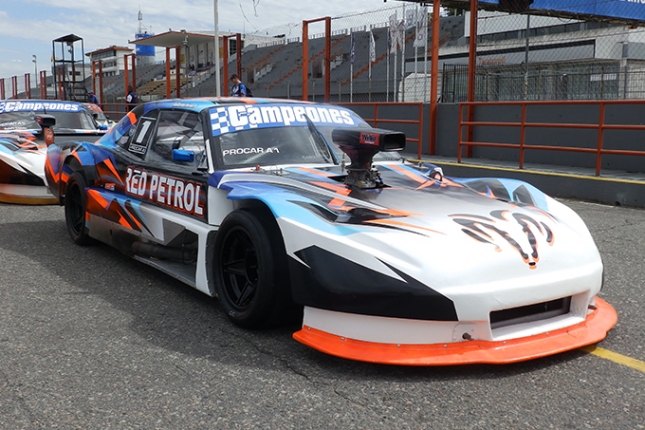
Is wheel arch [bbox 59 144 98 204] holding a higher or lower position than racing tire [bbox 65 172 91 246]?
higher

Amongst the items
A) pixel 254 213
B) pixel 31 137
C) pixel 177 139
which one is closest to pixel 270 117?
pixel 177 139

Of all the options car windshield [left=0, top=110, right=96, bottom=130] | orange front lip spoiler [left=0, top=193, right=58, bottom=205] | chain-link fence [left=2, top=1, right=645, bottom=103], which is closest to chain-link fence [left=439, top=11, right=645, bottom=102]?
chain-link fence [left=2, top=1, right=645, bottom=103]

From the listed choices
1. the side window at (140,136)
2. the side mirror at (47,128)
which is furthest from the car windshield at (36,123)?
the side window at (140,136)

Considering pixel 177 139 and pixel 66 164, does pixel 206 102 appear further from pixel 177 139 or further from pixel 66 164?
pixel 66 164

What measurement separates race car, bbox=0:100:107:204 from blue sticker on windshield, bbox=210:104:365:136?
4.38m

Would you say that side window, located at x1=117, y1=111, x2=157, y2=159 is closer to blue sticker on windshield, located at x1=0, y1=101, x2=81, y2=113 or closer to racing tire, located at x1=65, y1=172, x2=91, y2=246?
racing tire, located at x1=65, y1=172, x2=91, y2=246

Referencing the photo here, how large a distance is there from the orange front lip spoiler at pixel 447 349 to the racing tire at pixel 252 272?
0.95ft

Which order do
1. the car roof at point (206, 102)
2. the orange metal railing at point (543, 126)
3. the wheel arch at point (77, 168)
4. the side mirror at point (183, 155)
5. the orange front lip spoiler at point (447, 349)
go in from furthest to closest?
1. the orange metal railing at point (543, 126)
2. the wheel arch at point (77, 168)
3. the car roof at point (206, 102)
4. the side mirror at point (183, 155)
5. the orange front lip spoiler at point (447, 349)

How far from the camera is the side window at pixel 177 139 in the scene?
4.27 metres

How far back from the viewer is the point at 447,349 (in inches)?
115

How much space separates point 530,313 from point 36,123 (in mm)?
8065

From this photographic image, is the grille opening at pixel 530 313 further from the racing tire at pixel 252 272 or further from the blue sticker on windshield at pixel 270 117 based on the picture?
the blue sticker on windshield at pixel 270 117

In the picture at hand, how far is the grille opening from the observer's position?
9.87 feet

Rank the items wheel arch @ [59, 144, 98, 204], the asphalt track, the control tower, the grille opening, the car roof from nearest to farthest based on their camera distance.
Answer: the asphalt track < the grille opening < the car roof < wheel arch @ [59, 144, 98, 204] < the control tower
